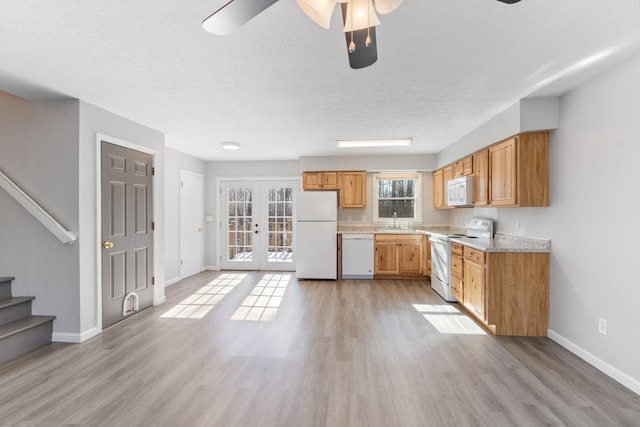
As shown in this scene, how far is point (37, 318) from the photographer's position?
299cm

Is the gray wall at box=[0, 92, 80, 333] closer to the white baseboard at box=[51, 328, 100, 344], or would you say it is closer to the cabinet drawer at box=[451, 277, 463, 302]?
the white baseboard at box=[51, 328, 100, 344]

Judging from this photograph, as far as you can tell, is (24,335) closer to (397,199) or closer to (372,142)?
(372,142)

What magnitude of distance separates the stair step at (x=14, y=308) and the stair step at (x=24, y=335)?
51 millimetres

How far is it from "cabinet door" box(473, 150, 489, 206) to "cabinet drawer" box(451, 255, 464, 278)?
803mm

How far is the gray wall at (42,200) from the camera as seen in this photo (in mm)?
3023

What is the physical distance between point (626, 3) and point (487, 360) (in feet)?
8.72

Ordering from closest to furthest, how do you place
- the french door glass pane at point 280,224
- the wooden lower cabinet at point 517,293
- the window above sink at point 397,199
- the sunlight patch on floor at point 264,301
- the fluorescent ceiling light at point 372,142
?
the wooden lower cabinet at point 517,293 < the sunlight patch on floor at point 264,301 < the fluorescent ceiling light at point 372,142 < the window above sink at point 397,199 < the french door glass pane at point 280,224

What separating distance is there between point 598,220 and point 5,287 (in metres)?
5.62

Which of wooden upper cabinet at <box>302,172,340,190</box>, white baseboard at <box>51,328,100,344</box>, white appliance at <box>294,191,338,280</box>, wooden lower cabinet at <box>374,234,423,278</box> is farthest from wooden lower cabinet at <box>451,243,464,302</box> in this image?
white baseboard at <box>51,328,100,344</box>

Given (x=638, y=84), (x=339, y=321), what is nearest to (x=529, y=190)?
(x=638, y=84)

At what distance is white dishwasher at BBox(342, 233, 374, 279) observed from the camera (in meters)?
5.71

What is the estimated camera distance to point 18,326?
2795 mm

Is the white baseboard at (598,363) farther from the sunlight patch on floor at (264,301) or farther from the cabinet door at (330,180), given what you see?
the cabinet door at (330,180)

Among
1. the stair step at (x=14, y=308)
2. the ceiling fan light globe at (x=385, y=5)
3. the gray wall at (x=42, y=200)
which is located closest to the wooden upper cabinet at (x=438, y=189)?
the ceiling fan light globe at (x=385, y=5)
